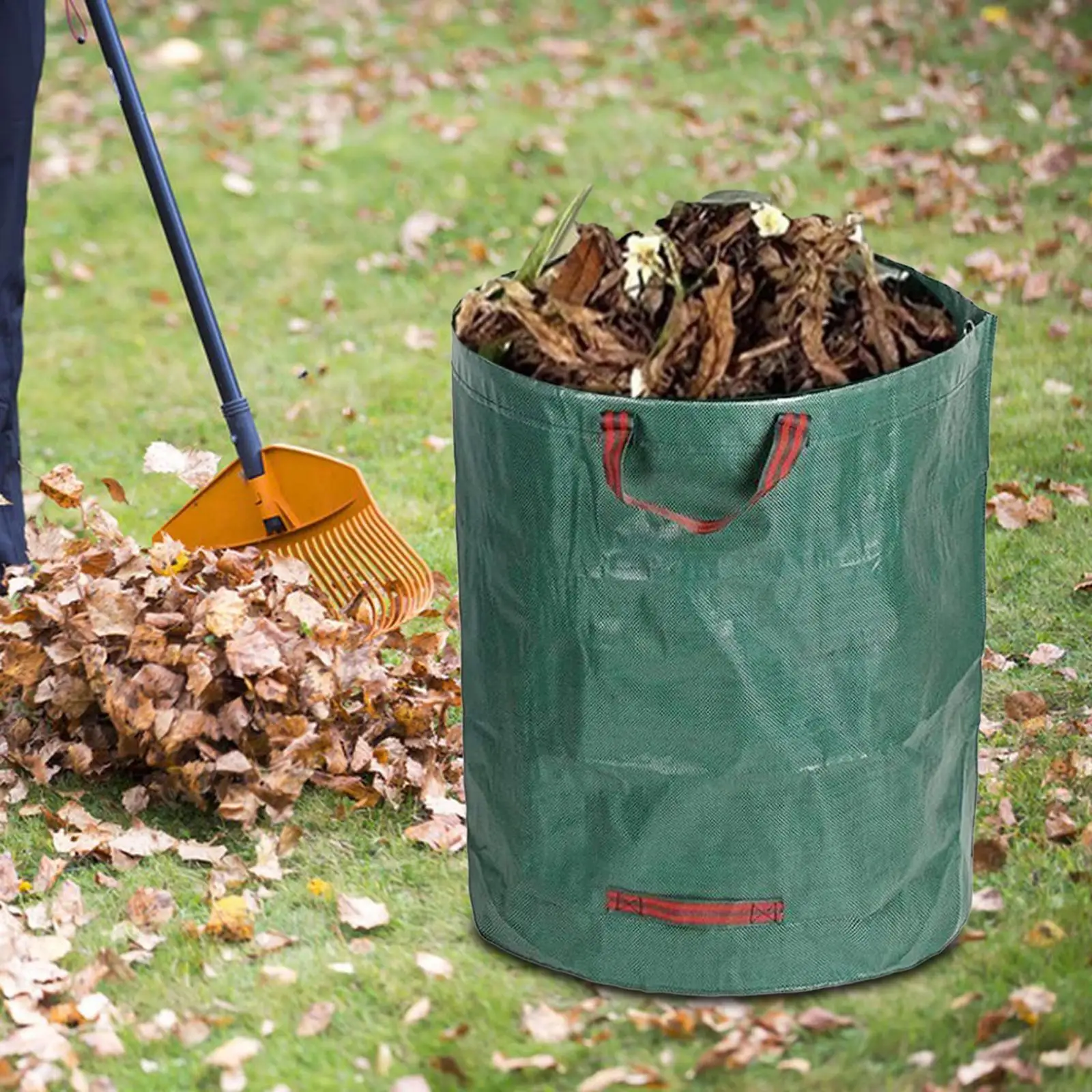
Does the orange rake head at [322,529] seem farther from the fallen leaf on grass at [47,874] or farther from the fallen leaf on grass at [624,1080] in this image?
the fallen leaf on grass at [624,1080]

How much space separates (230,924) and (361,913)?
0.22 metres

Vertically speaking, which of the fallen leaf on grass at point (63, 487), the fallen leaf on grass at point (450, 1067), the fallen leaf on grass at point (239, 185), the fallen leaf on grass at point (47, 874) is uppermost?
the fallen leaf on grass at point (63, 487)

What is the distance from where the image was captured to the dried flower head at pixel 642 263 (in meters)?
2.79

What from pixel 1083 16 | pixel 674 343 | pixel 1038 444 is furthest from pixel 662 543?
pixel 1083 16

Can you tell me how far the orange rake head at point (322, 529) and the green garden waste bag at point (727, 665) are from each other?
94 cm

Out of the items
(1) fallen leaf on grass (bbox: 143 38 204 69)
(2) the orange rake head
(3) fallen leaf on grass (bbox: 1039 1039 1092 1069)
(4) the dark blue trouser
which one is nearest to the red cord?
(4) the dark blue trouser

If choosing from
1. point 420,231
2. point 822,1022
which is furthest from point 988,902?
point 420,231

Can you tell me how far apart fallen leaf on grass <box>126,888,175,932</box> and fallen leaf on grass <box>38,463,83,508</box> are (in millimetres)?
977

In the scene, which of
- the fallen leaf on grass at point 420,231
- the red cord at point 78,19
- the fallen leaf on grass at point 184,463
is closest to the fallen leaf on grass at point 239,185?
the fallen leaf on grass at point 420,231

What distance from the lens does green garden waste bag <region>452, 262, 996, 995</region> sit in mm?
2625

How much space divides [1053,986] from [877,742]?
50cm

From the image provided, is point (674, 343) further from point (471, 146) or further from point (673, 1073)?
point (471, 146)

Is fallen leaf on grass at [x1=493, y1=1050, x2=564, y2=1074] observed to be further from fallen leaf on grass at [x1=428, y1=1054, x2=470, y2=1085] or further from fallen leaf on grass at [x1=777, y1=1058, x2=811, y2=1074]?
fallen leaf on grass at [x1=777, y1=1058, x2=811, y2=1074]

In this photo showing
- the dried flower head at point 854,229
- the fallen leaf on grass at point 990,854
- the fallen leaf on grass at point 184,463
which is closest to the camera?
the dried flower head at point 854,229
